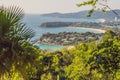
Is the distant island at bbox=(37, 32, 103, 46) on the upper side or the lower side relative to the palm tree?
lower

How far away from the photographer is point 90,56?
32.2 metres

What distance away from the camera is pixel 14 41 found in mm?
9477

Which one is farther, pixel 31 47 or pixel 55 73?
pixel 55 73

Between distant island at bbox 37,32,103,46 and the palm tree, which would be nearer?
the palm tree

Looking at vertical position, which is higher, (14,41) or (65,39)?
(14,41)

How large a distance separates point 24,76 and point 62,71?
39.7 meters

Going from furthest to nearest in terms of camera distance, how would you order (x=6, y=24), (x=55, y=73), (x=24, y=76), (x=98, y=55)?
(x=55, y=73), (x=98, y=55), (x=24, y=76), (x=6, y=24)

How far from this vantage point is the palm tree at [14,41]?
30.3 ft

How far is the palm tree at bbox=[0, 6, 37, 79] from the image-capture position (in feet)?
30.3

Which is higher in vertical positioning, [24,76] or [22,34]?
[22,34]

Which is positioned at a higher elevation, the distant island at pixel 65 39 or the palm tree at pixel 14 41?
the palm tree at pixel 14 41

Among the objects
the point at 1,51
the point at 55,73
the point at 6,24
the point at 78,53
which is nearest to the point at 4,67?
the point at 1,51

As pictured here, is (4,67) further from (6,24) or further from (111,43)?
(111,43)

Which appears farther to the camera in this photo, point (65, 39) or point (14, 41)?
point (65, 39)
